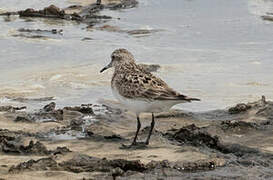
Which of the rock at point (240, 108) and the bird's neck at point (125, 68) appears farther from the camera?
the rock at point (240, 108)

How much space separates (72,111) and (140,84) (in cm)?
195

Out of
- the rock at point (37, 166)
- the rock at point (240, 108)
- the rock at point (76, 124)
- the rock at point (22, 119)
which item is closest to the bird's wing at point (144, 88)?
the rock at point (76, 124)

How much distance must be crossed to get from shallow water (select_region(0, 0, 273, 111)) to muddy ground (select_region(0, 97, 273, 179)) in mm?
860

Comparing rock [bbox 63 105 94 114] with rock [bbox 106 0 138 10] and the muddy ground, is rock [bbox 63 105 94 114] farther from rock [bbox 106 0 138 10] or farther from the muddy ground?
rock [bbox 106 0 138 10]

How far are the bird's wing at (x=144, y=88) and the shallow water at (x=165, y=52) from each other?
2.35 metres

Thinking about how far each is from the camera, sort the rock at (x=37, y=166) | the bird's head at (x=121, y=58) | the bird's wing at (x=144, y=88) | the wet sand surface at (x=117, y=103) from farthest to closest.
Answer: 1. the bird's head at (x=121, y=58)
2. the bird's wing at (x=144, y=88)
3. the wet sand surface at (x=117, y=103)
4. the rock at (x=37, y=166)

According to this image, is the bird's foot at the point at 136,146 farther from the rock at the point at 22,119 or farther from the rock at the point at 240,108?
the rock at the point at 240,108

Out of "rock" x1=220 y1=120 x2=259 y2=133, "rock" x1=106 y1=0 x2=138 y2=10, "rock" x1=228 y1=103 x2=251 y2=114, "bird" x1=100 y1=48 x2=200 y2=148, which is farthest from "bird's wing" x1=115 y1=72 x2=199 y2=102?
"rock" x1=106 y1=0 x2=138 y2=10

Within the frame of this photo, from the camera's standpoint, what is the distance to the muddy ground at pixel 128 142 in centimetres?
645

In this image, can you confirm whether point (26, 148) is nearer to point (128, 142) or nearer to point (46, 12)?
point (128, 142)

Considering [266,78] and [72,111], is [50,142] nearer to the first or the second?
[72,111]

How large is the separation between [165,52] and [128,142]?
18.4ft

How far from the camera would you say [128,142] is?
7.88m

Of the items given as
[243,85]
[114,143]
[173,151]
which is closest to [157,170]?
[173,151]
